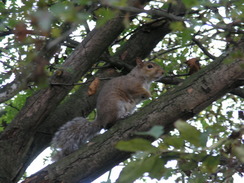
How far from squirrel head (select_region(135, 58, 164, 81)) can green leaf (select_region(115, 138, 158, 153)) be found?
3.97 meters

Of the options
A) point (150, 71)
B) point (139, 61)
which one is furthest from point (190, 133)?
point (150, 71)

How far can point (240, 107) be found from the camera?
608 centimetres

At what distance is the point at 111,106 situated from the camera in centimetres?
456

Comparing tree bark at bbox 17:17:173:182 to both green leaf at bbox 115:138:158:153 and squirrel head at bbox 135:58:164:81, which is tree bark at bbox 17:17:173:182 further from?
green leaf at bbox 115:138:158:153

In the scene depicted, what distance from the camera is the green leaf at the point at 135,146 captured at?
114 cm

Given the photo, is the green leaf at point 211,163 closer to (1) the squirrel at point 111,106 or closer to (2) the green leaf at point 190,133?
(2) the green leaf at point 190,133

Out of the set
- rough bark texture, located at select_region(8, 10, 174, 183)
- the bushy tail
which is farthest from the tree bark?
the bushy tail

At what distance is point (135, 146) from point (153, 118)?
6.06 feet

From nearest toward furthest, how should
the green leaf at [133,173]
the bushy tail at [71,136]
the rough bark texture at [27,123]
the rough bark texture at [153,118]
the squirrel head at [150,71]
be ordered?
the green leaf at [133,173]
the rough bark texture at [153,118]
the rough bark texture at [27,123]
the bushy tail at [71,136]
the squirrel head at [150,71]

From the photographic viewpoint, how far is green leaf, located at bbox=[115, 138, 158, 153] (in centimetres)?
114

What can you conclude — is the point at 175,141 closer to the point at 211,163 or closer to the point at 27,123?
the point at 211,163

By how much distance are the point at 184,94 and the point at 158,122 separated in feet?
0.93

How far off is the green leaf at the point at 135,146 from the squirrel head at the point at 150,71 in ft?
13.0

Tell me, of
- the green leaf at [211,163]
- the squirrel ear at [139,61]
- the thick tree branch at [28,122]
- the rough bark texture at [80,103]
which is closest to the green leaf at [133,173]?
the green leaf at [211,163]
